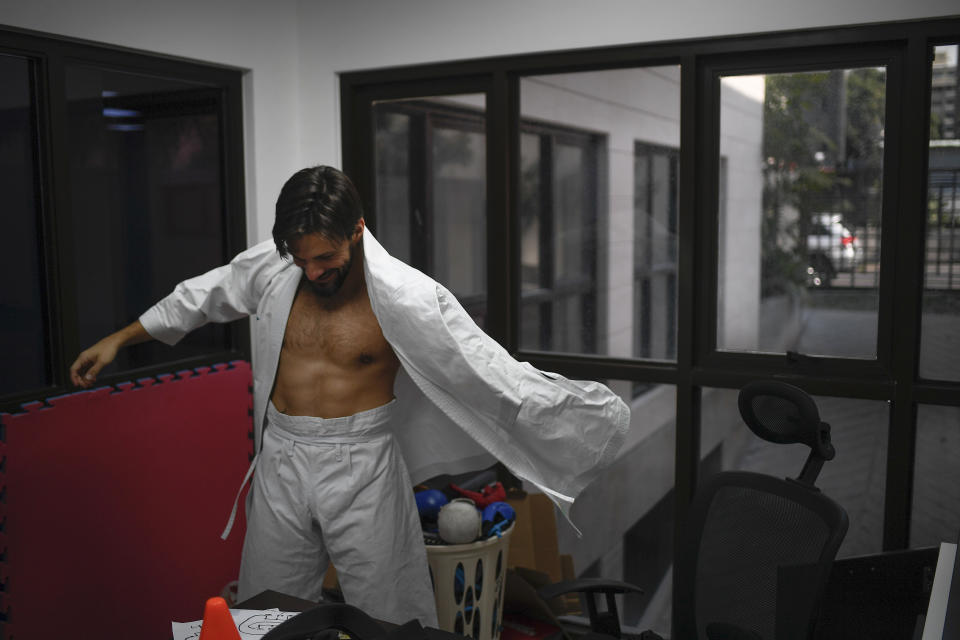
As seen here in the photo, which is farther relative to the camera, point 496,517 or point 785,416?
point 496,517

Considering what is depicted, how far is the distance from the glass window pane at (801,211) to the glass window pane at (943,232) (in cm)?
14

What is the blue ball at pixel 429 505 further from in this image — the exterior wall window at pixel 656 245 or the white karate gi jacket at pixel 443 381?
the exterior wall window at pixel 656 245

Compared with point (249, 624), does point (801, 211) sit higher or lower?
higher

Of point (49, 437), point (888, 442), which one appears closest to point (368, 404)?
point (49, 437)

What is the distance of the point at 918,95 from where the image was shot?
7.84 ft

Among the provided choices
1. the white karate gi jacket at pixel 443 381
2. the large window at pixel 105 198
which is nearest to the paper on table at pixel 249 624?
the white karate gi jacket at pixel 443 381

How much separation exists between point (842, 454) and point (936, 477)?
0.94ft

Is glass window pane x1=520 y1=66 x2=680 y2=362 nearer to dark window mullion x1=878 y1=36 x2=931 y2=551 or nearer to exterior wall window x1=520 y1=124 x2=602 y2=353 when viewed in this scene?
exterior wall window x1=520 y1=124 x2=602 y2=353

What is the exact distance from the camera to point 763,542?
1.80 meters

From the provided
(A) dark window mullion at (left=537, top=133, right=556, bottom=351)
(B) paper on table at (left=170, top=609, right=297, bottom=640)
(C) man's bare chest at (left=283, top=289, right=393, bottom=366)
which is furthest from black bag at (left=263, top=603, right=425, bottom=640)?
(A) dark window mullion at (left=537, top=133, right=556, bottom=351)

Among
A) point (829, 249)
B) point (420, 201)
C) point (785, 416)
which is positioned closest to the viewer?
point (785, 416)

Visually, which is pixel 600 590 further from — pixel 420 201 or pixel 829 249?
pixel 420 201

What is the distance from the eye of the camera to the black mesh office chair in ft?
5.41

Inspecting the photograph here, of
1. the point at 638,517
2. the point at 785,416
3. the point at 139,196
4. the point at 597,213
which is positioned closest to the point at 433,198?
the point at 597,213
